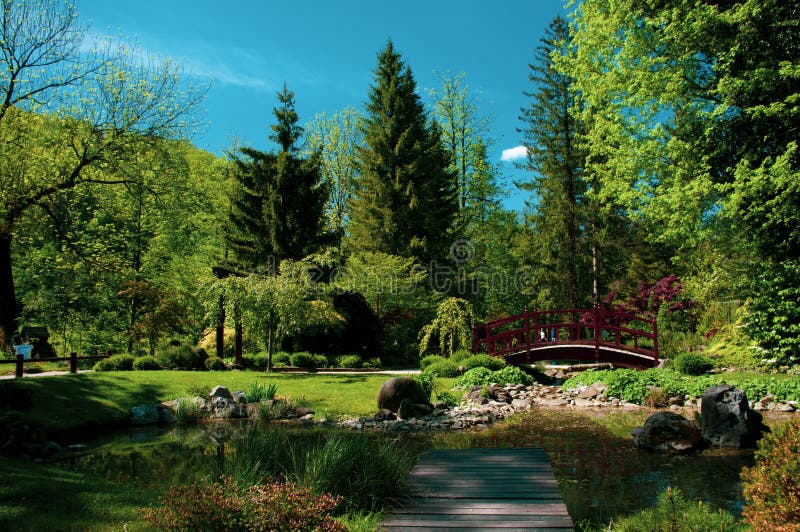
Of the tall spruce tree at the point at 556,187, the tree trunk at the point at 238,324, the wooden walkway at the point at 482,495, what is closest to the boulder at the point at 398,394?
the wooden walkway at the point at 482,495

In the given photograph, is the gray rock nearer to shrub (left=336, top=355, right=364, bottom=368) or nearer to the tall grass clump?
the tall grass clump

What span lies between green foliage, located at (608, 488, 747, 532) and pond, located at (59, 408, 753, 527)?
0.41 m

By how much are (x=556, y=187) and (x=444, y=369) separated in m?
13.0

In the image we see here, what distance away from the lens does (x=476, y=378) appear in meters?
14.7

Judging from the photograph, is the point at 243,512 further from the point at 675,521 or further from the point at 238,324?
the point at 238,324

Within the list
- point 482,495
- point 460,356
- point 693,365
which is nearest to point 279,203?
point 460,356

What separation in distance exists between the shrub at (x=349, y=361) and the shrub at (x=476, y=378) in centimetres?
578

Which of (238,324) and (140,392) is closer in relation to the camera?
(140,392)

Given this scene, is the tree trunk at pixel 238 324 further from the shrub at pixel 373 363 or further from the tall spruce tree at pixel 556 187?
the tall spruce tree at pixel 556 187

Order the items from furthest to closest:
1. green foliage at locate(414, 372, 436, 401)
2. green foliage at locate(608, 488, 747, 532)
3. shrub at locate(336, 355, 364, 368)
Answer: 1. shrub at locate(336, 355, 364, 368)
2. green foliage at locate(414, 372, 436, 401)
3. green foliage at locate(608, 488, 747, 532)

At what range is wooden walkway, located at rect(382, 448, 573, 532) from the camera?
4.11 meters

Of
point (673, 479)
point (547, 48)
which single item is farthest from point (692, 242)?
point (547, 48)

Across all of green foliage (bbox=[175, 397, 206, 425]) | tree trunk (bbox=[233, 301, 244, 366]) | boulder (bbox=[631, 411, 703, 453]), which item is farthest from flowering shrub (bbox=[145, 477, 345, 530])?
tree trunk (bbox=[233, 301, 244, 366])

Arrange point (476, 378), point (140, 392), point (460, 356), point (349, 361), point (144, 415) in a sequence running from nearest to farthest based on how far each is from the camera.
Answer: point (144, 415) < point (140, 392) < point (476, 378) < point (460, 356) < point (349, 361)
